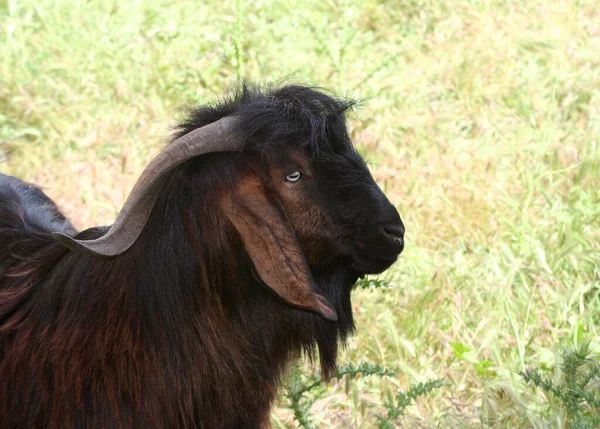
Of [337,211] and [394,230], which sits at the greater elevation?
[337,211]

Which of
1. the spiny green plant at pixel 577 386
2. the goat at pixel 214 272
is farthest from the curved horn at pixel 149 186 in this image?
the spiny green plant at pixel 577 386

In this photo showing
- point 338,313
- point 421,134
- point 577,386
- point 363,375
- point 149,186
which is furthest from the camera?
point 421,134

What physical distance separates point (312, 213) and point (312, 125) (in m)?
0.30

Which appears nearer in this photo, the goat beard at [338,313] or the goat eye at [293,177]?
the goat eye at [293,177]

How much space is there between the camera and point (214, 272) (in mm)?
3342

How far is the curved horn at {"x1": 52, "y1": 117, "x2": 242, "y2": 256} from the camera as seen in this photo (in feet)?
10.5

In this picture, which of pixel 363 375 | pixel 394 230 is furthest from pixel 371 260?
pixel 363 375

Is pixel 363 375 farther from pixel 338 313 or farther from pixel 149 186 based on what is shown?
pixel 149 186

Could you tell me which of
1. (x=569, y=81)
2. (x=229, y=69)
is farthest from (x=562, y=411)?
(x=229, y=69)

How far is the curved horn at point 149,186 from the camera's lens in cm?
321

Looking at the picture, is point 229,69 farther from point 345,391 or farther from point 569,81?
point 345,391

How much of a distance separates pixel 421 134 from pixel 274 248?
13.2 feet

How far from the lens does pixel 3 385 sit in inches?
142

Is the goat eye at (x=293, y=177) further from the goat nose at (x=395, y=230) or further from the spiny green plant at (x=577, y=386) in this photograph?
the spiny green plant at (x=577, y=386)
